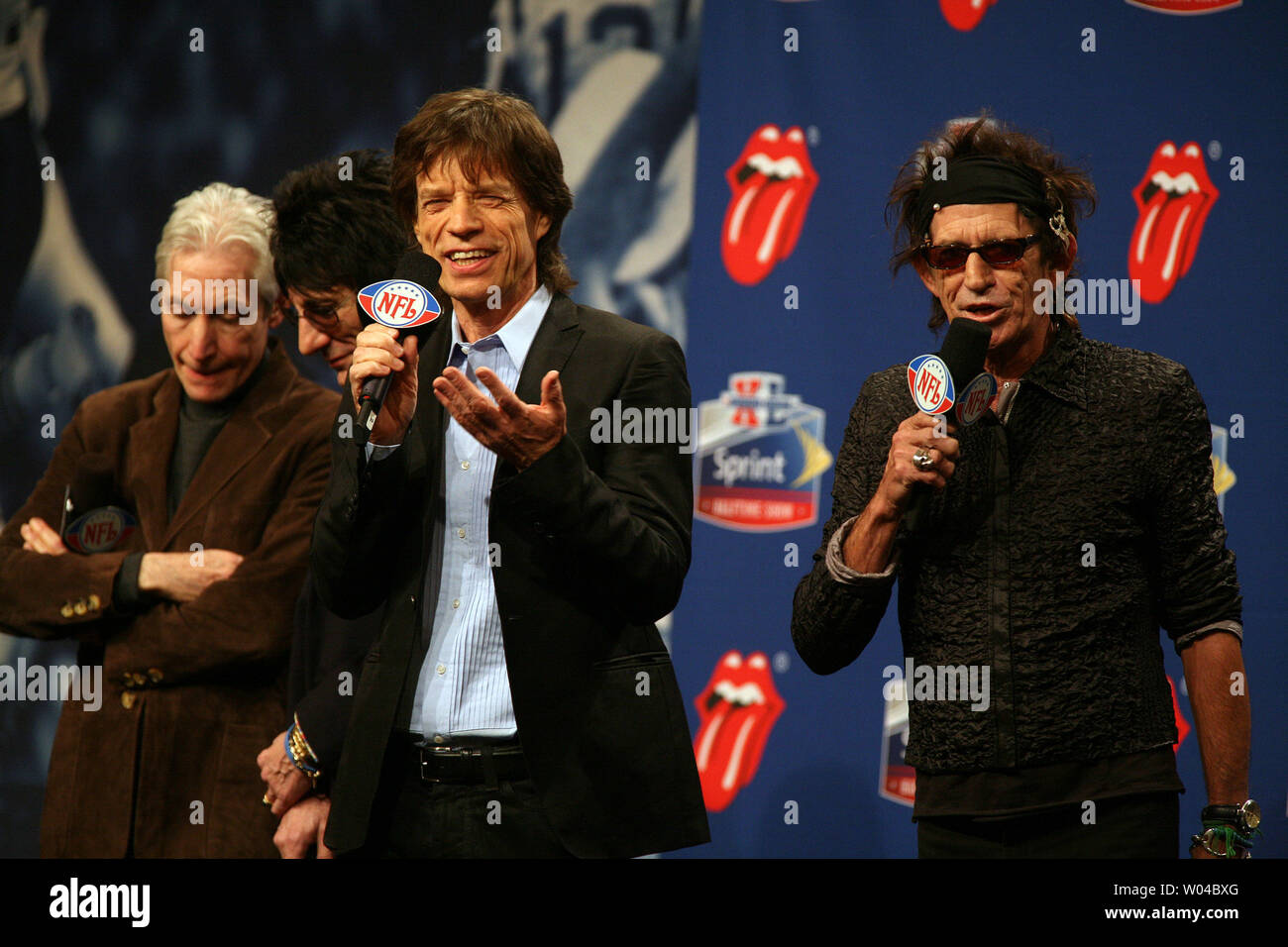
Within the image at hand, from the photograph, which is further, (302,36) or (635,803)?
(302,36)

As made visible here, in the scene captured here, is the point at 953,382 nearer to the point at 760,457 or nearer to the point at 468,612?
the point at 468,612

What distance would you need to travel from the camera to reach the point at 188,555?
2.81 meters

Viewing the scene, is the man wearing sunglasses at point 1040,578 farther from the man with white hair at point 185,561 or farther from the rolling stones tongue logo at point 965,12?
the rolling stones tongue logo at point 965,12

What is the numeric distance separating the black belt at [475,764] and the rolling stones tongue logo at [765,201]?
88.5 inches

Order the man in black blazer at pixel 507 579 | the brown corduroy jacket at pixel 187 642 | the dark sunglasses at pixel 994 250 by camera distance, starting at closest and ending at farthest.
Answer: the man in black blazer at pixel 507 579, the dark sunglasses at pixel 994 250, the brown corduroy jacket at pixel 187 642

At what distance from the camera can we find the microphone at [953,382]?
2.03 metres

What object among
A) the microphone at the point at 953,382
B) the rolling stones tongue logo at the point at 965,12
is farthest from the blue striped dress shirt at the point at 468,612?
the rolling stones tongue logo at the point at 965,12

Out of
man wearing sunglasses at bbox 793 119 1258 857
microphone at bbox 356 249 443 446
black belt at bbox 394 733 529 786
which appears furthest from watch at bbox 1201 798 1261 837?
microphone at bbox 356 249 443 446

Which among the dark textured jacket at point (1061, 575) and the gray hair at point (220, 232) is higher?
the gray hair at point (220, 232)

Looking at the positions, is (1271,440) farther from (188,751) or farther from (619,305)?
(188,751)

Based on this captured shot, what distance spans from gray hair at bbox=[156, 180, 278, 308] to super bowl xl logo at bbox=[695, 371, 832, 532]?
4.62 feet

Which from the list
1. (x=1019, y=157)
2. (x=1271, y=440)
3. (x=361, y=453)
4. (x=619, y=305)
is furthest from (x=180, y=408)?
(x=1271, y=440)

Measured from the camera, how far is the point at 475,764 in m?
2.03
